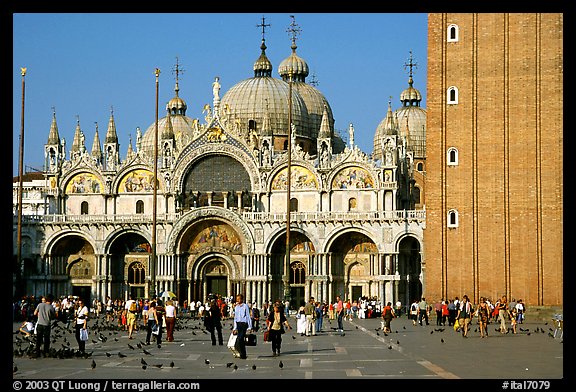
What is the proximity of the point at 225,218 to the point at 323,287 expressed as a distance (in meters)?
7.95

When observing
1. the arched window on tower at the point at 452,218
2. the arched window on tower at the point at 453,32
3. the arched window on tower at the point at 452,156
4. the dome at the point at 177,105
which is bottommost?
the arched window on tower at the point at 452,218

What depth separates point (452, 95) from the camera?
56875 millimetres

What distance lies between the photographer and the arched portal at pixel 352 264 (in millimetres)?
74688

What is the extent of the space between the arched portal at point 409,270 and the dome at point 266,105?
15548mm

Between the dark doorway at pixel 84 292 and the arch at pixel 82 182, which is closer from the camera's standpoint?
the dark doorway at pixel 84 292

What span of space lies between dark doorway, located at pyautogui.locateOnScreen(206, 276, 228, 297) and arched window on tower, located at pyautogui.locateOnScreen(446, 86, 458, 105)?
2635cm

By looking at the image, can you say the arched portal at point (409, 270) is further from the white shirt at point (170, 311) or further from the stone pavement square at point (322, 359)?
the white shirt at point (170, 311)

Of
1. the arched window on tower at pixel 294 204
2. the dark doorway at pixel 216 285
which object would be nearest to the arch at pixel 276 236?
the arched window on tower at pixel 294 204

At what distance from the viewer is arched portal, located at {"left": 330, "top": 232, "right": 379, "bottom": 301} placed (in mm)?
74688

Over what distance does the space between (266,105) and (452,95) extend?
100ft

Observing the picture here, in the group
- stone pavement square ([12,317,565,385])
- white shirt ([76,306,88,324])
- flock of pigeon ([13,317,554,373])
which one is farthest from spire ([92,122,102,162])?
white shirt ([76,306,88,324])

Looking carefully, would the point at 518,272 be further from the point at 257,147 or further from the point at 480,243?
the point at 257,147

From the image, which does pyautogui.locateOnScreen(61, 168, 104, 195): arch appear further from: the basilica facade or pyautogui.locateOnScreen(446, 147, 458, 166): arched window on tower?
pyautogui.locateOnScreen(446, 147, 458, 166): arched window on tower
